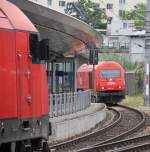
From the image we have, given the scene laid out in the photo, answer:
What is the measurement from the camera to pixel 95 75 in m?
45.3

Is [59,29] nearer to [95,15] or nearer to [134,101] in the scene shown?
[134,101]

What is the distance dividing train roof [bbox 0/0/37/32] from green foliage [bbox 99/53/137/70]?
58.4 meters

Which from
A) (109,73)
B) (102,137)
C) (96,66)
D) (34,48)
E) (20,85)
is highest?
(34,48)

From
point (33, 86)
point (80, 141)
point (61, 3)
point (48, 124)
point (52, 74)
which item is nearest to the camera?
point (33, 86)

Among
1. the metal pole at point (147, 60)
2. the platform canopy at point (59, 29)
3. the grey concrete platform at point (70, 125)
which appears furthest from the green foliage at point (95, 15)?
the grey concrete platform at point (70, 125)

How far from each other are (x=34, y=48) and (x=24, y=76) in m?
0.66

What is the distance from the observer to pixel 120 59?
72.6 metres

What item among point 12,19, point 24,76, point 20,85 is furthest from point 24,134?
point 12,19

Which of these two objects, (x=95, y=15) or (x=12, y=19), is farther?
(x=95, y=15)

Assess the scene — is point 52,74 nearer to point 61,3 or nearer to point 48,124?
point 48,124

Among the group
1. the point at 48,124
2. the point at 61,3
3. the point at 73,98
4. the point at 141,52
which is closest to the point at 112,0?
the point at 61,3

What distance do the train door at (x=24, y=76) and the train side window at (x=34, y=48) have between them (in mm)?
175

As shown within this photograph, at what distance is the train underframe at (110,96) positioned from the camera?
149ft

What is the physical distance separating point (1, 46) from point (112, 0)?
335ft
